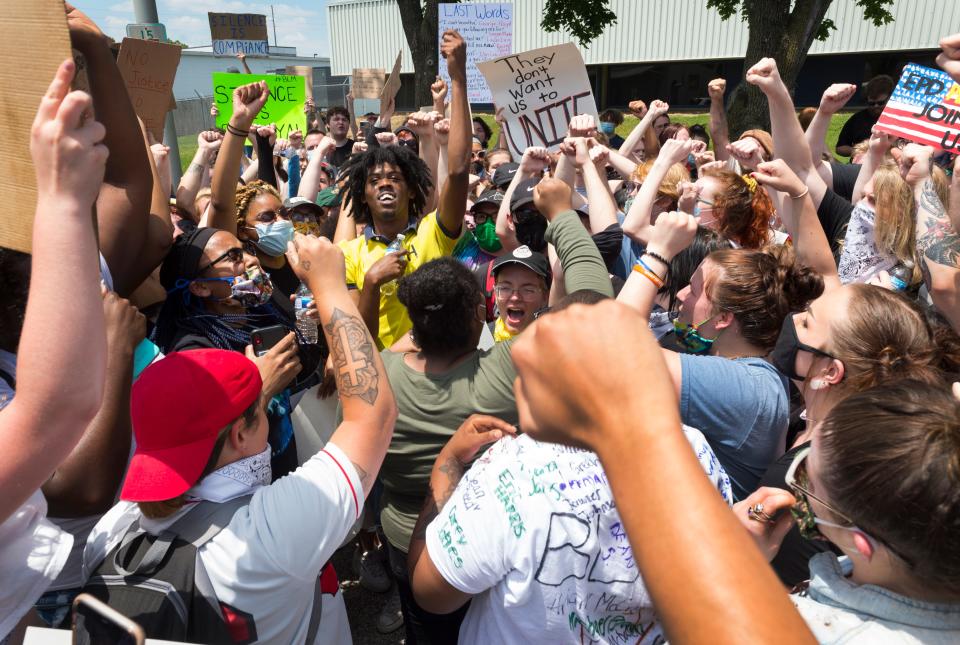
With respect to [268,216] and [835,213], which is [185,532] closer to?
[268,216]

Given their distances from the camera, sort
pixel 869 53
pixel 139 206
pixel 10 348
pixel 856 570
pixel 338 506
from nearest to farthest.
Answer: pixel 856 570
pixel 338 506
pixel 10 348
pixel 139 206
pixel 869 53

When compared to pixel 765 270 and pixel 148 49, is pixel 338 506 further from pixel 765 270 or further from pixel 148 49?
pixel 148 49

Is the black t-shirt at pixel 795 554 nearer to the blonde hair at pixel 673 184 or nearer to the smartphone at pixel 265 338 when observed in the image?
the smartphone at pixel 265 338

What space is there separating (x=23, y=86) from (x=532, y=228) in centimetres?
282

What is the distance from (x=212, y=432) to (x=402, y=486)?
3.27 ft

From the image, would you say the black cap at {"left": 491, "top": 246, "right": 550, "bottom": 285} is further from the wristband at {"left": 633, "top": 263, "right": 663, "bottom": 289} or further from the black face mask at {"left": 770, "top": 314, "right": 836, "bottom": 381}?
the black face mask at {"left": 770, "top": 314, "right": 836, "bottom": 381}

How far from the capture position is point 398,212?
3.98m

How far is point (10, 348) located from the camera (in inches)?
66.3

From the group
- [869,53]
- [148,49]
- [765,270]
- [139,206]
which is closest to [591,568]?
[765,270]

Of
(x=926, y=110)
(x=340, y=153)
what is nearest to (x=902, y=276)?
(x=926, y=110)

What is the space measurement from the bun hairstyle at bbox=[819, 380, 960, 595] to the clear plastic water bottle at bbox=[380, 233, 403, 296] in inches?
105

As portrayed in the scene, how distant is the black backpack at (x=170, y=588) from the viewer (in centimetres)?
139

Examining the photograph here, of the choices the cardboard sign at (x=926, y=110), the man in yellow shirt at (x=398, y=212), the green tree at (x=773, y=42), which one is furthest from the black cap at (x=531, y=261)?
the green tree at (x=773, y=42)

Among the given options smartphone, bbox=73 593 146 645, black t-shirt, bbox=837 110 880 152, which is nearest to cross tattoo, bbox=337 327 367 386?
smartphone, bbox=73 593 146 645
